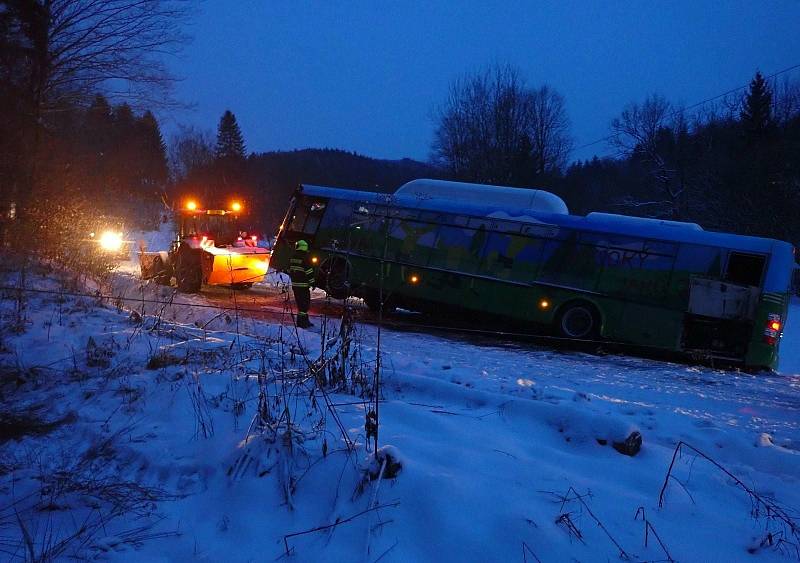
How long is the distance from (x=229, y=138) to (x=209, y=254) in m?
62.2

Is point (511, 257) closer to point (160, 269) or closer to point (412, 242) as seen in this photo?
point (412, 242)

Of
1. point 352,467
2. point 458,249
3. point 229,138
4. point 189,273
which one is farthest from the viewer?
point 229,138

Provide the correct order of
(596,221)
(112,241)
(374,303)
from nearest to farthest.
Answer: (596,221), (374,303), (112,241)

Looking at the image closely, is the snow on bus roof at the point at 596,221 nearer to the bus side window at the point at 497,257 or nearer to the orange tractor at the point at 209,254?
the bus side window at the point at 497,257

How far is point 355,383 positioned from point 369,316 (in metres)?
8.34

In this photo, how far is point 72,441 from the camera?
430 cm

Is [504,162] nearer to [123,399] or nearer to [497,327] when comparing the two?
[497,327]

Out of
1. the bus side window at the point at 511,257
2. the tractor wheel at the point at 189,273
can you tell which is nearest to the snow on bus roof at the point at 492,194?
the bus side window at the point at 511,257

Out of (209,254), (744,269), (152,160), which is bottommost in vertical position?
(209,254)

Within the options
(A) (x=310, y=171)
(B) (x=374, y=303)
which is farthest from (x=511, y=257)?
(A) (x=310, y=171)

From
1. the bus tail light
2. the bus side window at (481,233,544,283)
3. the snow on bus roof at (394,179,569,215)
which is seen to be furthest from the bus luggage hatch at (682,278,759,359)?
the snow on bus roof at (394,179,569,215)

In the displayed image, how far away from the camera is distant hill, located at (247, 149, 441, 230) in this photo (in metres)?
62.0

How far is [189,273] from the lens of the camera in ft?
48.9

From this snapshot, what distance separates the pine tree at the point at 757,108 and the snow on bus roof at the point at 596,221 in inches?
1367
